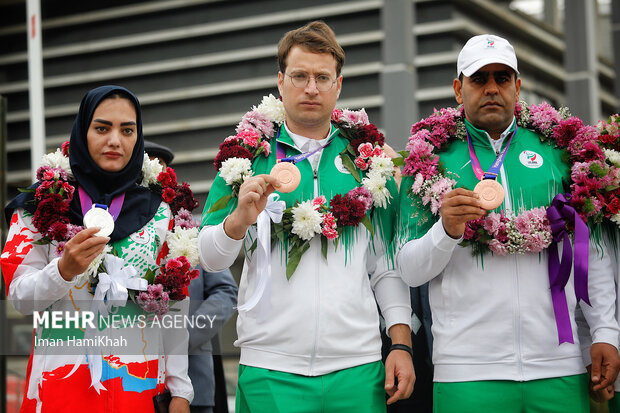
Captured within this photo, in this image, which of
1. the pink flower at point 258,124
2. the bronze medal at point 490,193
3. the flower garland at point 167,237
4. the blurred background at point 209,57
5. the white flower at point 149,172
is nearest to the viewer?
the bronze medal at point 490,193

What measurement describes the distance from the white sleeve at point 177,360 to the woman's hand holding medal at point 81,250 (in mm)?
734

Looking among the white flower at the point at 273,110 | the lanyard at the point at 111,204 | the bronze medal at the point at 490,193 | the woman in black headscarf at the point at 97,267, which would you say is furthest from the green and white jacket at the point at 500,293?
the lanyard at the point at 111,204

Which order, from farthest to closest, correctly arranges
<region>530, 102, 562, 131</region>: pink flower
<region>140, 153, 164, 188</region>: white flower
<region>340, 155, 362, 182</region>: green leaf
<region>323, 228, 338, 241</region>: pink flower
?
1. <region>140, 153, 164, 188</region>: white flower
2. <region>530, 102, 562, 131</region>: pink flower
3. <region>340, 155, 362, 182</region>: green leaf
4. <region>323, 228, 338, 241</region>: pink flower

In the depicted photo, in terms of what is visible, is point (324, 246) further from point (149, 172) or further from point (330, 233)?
point (149, 172)

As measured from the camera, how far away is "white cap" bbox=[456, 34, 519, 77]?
12.5 ft

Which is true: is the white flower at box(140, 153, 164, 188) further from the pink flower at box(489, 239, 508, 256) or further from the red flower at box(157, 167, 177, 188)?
the pink flower at box(489, 239, 508, 256)

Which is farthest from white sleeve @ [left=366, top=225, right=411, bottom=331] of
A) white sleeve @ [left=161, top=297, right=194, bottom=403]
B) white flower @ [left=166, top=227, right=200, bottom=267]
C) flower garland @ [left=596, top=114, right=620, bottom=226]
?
flower garland @ [left=596, top=114, right=620, bottom=226]

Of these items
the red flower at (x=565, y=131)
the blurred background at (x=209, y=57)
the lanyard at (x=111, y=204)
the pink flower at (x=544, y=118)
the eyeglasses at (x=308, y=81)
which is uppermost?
the blurred background at (x=209, y=57)

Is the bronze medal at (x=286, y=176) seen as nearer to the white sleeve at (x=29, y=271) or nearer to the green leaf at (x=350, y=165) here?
the green leaf at (x=350, y=165)

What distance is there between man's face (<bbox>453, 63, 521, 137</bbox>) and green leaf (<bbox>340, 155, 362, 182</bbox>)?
68 cm

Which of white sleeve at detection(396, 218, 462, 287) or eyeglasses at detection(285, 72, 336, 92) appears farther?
eyeglasses at detection(285, 72, 336, 92)

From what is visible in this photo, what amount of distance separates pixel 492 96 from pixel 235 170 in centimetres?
134

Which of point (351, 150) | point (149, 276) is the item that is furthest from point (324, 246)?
point (149, 276)

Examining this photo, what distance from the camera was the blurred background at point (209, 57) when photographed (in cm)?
1572
